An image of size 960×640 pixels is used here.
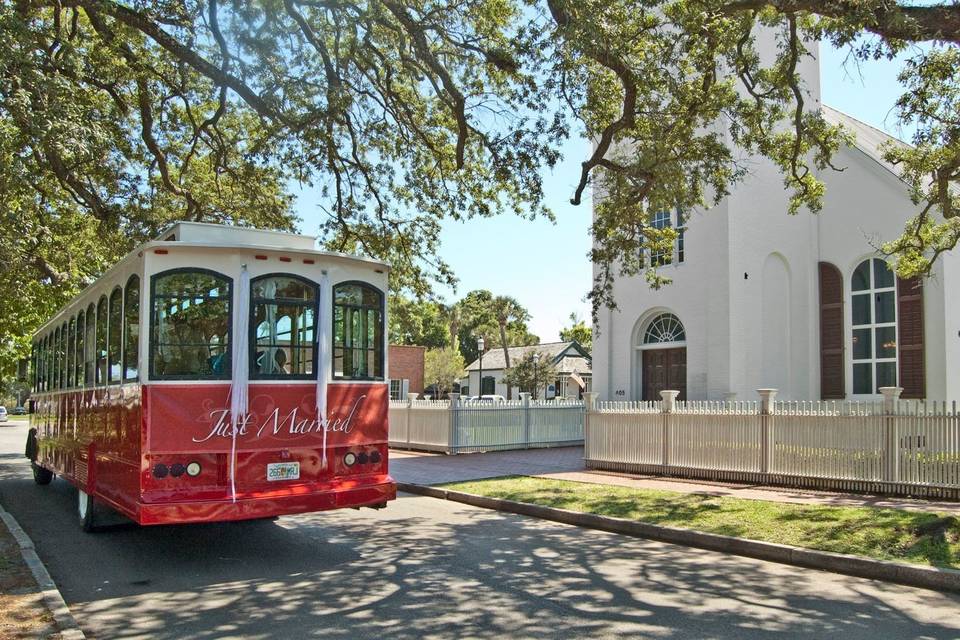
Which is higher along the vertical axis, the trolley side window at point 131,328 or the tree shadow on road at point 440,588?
the trolley side window at point 131,328

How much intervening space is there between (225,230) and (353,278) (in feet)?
4.77

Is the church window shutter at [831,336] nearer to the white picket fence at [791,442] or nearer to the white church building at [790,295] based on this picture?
the white church building at [790,295]

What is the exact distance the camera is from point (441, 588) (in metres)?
6.87

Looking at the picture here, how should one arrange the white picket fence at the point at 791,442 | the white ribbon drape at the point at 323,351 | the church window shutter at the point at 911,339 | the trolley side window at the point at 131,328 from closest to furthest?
the trolley side window at the point at 131,328, the white ribbon drape at the point at 323,351, the white picket fence at the point at 791,442, the church window shutter at the point at 911,339

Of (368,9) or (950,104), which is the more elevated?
(368,9)

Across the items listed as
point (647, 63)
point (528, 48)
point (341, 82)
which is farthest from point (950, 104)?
point (341, 82)

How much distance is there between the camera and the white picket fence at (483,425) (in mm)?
20094

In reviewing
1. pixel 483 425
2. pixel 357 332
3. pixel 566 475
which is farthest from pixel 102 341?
pixel 483 425

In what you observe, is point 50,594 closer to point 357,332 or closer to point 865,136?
point 357,332

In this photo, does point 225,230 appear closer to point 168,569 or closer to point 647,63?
point 168,569

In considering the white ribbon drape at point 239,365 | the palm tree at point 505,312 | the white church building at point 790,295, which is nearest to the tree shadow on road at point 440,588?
the white ribbon drape at point 239,365

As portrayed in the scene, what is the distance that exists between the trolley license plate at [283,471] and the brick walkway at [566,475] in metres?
6.86

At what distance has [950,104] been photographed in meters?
11.1

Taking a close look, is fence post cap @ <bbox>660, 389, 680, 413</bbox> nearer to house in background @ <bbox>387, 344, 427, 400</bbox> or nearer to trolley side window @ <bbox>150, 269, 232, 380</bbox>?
trolley side window @ <bbox>150, 269, 232, 380</bbox>
